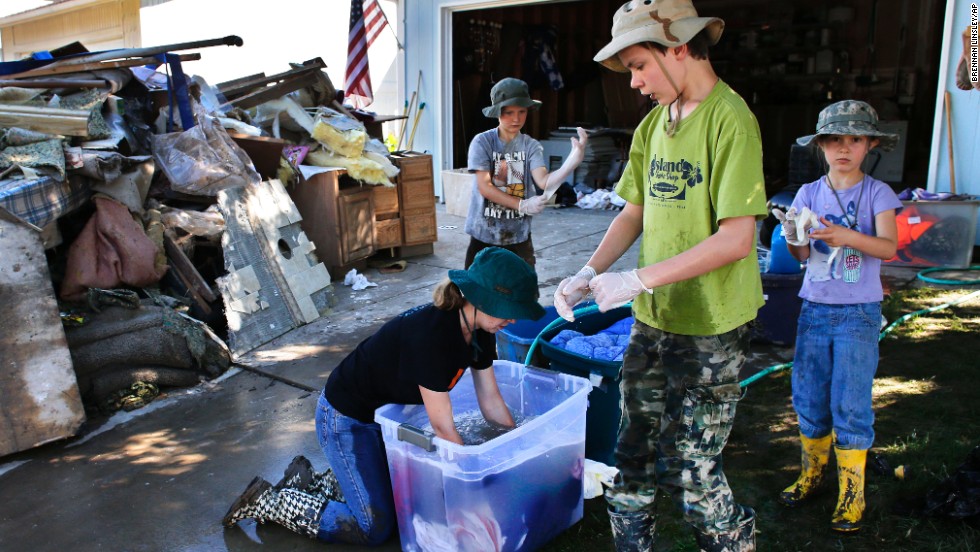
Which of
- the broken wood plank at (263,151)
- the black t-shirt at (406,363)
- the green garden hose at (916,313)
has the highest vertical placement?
the broken wood plank at (263,151)

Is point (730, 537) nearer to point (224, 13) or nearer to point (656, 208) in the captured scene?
point (656, 208)

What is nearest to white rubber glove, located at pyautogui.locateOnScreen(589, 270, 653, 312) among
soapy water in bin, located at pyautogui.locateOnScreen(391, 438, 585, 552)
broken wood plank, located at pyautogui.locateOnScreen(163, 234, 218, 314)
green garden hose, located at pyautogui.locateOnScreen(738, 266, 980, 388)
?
soapy water in bin, located at pyautogui.locateOnScreen(391, 438, 585, 552)

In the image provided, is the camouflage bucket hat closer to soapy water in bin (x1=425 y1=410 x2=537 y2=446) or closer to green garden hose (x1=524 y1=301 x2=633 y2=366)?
green garden hose (x1=524 y1=301 x2=633 y2=366)

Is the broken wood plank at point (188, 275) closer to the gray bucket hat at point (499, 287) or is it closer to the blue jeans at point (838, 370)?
the gray bucket hat at point (499, 287)

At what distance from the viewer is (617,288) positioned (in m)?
1.96

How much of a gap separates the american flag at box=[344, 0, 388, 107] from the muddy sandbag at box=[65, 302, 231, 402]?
6461mm

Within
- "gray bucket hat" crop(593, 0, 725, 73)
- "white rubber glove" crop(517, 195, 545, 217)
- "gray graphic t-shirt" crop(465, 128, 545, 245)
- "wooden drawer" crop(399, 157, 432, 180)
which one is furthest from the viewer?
"wooden drawer" crop(399, 157, 432, 180)

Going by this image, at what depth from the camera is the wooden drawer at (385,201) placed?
22.4 feet

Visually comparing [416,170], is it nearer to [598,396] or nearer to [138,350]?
[138,350]

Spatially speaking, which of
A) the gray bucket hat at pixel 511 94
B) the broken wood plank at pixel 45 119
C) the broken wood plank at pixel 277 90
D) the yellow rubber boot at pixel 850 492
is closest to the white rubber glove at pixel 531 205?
Result: the gray bucket hat at pixel 511 94

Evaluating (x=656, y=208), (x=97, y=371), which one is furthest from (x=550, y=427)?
(x=97, y=371)

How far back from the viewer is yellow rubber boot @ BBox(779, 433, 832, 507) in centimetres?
284

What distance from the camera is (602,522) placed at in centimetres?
282

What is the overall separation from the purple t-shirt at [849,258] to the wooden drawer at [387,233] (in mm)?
4656
